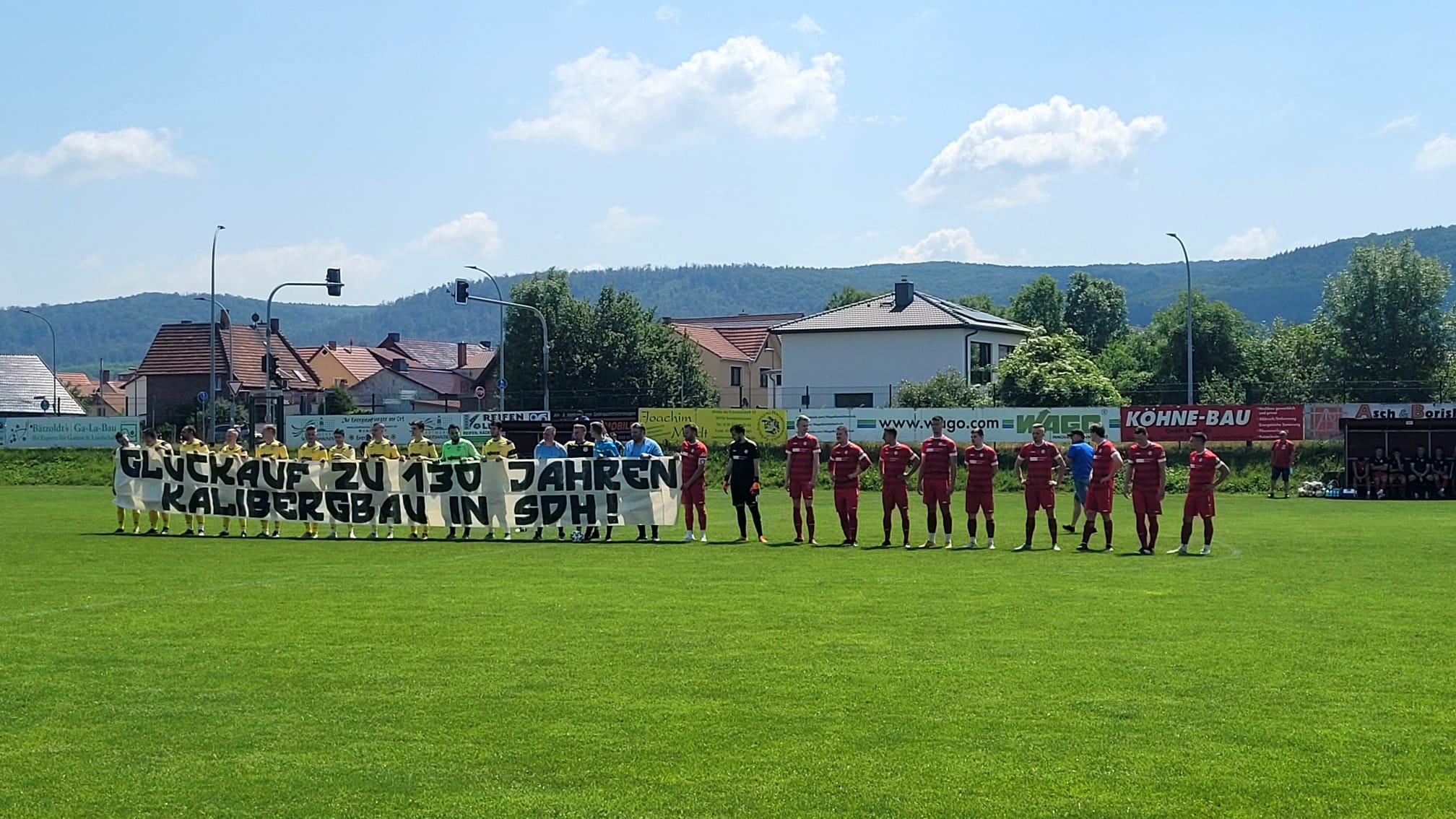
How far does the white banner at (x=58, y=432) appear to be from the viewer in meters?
58.5

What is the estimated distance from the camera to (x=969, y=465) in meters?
22.9

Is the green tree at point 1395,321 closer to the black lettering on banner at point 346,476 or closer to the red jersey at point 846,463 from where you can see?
the red jersey at point 846,463

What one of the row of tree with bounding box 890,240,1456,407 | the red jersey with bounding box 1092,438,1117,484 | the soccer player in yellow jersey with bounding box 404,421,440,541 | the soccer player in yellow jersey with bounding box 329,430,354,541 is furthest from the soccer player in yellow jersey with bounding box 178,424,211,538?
the row of tree with bounding box 890,240,1456,407

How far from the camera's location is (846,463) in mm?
23469

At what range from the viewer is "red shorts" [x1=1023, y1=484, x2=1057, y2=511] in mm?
22625

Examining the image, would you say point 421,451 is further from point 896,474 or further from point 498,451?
point 896,474

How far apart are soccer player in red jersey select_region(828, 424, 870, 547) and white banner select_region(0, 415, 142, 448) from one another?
4328cm

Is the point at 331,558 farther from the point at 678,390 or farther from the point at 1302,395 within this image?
the point at 678,390

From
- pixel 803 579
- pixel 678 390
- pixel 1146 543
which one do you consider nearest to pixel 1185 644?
pixel 803 579

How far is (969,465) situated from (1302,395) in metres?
48.4

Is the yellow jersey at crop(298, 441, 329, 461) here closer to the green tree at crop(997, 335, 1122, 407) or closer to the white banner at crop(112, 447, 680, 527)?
the white banner at crop(112, 447, 680, 527)

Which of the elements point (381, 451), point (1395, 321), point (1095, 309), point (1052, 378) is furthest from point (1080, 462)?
point (1095, 309)

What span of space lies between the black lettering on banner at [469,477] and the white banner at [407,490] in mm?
13

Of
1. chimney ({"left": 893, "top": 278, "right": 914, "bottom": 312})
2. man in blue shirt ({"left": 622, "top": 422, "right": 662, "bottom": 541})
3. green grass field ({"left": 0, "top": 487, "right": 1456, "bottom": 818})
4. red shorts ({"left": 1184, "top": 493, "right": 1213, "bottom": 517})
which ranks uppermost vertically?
chimney ({"left": 893, "top": 278, "right": 914, "bottom": 312})
